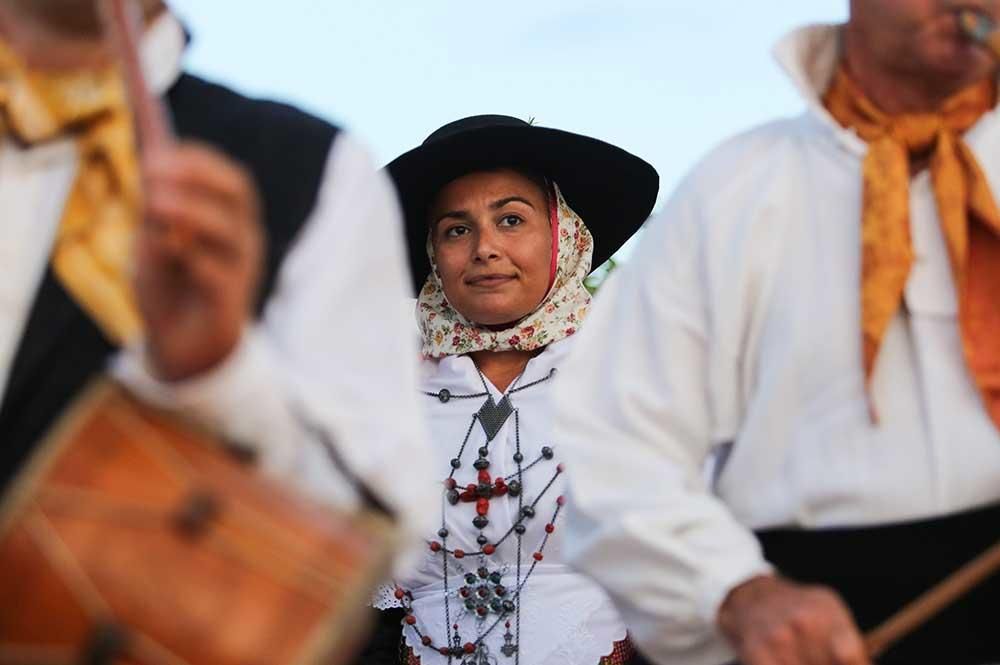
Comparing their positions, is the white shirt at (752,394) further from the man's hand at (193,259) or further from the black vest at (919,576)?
the man's hand at (193,259)

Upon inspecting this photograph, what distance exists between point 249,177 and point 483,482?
2.71 metres

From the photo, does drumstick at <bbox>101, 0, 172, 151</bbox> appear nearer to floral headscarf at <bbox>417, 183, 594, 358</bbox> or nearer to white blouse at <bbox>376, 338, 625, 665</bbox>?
white blouse at <bbox>376, 338, 625, 665</bbox>

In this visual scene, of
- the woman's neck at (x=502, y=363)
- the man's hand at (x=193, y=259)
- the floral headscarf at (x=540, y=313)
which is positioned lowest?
the woman's neck at (x=502, y=363)

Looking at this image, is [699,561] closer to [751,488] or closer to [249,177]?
[751,488]

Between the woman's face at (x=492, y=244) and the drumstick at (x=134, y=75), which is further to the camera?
the woman's face at (x=492, y=244)

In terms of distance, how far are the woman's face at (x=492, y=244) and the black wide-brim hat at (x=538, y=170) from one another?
0.21ft

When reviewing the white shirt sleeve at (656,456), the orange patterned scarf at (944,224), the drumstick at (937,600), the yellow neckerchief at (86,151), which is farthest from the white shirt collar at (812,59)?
the yellow neckerchief at (86,151)

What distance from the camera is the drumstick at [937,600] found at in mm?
2625

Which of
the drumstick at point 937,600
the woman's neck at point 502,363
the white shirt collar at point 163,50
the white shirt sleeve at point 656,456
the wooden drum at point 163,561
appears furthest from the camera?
the woman's neck at point 502,363

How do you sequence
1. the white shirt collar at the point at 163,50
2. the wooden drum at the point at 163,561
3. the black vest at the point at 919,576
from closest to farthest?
the wooden drum at the point at 163,561 < the white shirt collar at the point at 163,50 < the black vest at the point at 919,576

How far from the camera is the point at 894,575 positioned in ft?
9.25

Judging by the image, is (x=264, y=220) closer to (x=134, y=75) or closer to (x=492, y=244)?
(x=134, y=75)

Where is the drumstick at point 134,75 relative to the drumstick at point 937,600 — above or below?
above

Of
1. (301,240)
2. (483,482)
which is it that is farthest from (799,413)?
(483,482)
